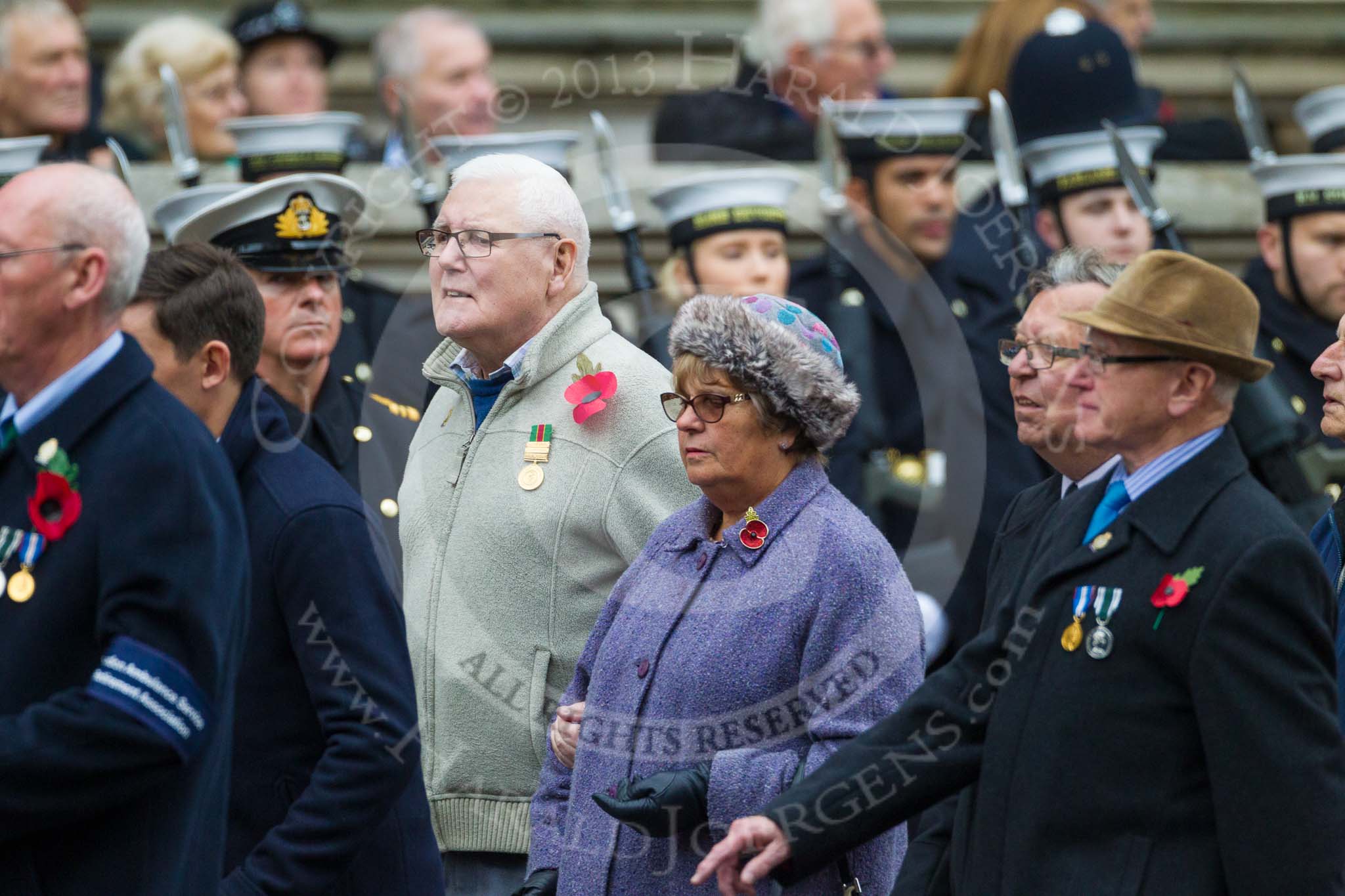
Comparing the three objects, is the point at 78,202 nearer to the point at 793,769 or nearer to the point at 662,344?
the point at 793,769

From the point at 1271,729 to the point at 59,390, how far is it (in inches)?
76.7

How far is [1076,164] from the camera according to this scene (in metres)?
7.47

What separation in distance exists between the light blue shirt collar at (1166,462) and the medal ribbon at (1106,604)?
0.18 meters

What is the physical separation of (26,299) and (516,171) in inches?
61.0

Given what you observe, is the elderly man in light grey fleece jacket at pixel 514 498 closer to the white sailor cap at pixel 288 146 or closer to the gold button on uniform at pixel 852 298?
the white sailor cap at pixel 288 146

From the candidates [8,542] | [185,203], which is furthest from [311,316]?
[8,542]

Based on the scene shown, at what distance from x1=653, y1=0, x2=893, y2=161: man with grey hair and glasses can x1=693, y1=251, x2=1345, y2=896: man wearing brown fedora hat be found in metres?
3.97

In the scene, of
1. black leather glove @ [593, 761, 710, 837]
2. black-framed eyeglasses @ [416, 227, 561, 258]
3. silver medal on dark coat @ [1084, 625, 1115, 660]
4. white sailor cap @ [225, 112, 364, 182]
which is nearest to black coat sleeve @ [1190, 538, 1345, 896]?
silver medal on dark coat @ [1084, 625, 1115, 660]

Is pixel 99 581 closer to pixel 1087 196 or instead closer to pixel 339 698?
pixel 339 698

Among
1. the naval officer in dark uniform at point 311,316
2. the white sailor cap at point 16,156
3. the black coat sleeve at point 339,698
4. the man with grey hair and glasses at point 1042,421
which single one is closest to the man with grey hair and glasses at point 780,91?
the naval officer in dark uniform at point 311,316

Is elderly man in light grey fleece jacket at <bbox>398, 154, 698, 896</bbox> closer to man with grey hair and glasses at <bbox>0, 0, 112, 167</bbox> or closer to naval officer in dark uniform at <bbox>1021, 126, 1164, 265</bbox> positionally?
naval officer in dark uniform at <bbox>1021, 126, 1164, 265</bbox>

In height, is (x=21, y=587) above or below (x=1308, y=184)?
above

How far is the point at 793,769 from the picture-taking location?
162 inches

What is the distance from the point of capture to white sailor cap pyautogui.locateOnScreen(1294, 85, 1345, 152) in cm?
780
